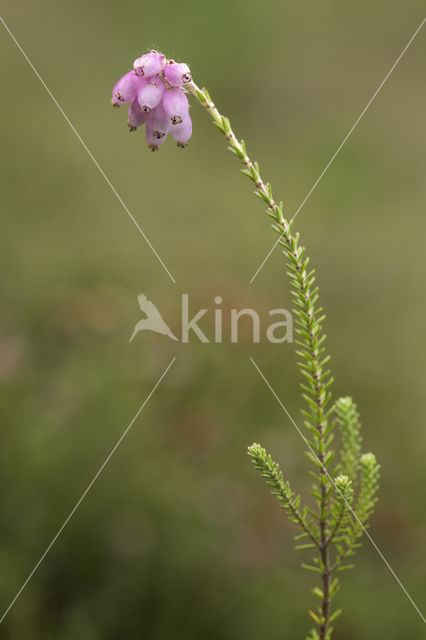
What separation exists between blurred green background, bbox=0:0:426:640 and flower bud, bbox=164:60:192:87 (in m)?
0.17

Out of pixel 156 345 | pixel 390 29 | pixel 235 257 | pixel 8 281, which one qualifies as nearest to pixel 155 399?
pixel 156 345

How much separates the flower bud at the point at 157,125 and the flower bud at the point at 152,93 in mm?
25

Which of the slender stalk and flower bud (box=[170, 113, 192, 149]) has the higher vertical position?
flower bud (box=[170, 113, 192, 149])

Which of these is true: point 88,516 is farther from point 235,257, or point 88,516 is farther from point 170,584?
point 235,257

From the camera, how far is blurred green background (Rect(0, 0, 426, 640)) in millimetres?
2947

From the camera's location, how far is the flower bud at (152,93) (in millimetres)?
1400

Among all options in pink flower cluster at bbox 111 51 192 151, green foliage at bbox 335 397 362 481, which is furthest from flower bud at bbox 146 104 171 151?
green foliage at bbox 335 397 362 481

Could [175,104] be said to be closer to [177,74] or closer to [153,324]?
[177,74]

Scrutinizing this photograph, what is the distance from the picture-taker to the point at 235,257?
22.1 feet

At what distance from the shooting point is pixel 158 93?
4.59ft

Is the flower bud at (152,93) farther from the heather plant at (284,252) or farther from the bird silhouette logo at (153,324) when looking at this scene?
the bird silhouette logo at (153,324)

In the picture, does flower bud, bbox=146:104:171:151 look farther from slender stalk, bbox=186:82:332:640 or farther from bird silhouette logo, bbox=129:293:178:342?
bird silhouette logo, bbox=129:293:178:342

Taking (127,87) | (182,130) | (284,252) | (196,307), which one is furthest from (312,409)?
(196,307)

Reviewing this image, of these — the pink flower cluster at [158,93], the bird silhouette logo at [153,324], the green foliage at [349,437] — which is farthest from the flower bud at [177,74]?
the bird silhouette logo at [153,324]
